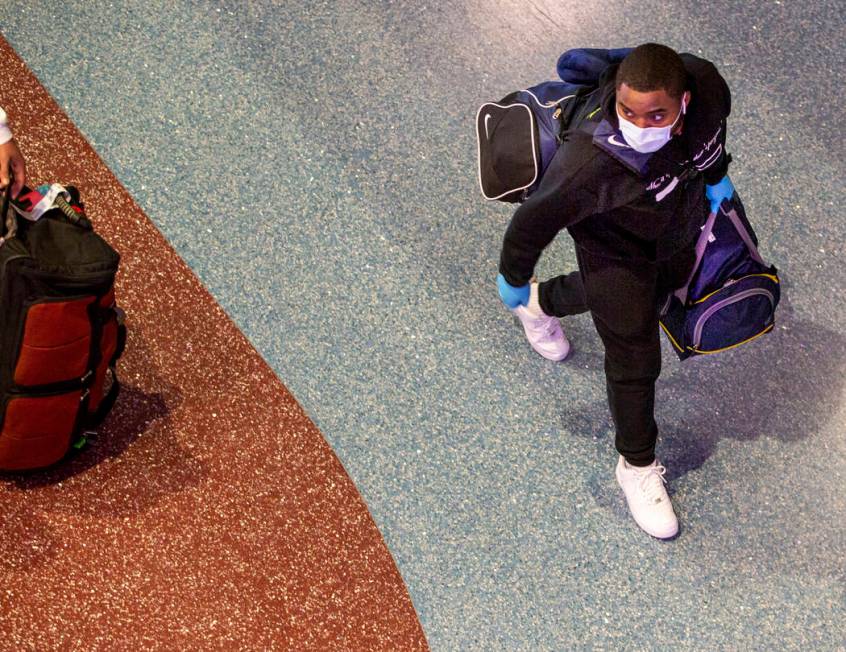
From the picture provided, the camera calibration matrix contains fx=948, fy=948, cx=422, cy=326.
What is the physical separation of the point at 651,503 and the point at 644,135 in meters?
1.10

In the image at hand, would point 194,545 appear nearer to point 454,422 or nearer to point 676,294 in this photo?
point 454,422

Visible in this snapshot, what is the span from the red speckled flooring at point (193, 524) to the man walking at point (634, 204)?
2.46 feet

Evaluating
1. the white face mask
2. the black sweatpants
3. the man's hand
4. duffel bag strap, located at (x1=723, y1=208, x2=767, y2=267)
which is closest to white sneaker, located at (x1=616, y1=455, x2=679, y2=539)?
the black sweatpants

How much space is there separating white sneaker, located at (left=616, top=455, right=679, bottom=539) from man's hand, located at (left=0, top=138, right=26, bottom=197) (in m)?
1.70

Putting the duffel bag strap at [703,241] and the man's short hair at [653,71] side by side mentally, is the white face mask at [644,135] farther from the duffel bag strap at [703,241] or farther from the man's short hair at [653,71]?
the duffel bag strap at [703,241]

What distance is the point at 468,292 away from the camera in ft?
9.29

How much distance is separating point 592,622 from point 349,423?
2.79ft

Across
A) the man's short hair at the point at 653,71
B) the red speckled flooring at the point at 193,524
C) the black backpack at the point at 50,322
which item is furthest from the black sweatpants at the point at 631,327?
the black backpack at the point at 50,322

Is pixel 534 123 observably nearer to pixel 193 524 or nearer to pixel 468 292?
pixel 468 292

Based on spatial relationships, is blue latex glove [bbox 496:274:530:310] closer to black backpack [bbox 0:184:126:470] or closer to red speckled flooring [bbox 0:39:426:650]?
red speckled flooring [bbox 0:39:426:650]

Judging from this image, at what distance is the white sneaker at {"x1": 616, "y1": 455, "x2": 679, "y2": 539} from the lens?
2576 mm

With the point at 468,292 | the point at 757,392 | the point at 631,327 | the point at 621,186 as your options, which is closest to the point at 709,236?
the point at 631,327

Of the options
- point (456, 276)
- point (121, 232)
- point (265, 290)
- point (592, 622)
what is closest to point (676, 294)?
point (456, 276)

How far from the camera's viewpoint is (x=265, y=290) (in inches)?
109
